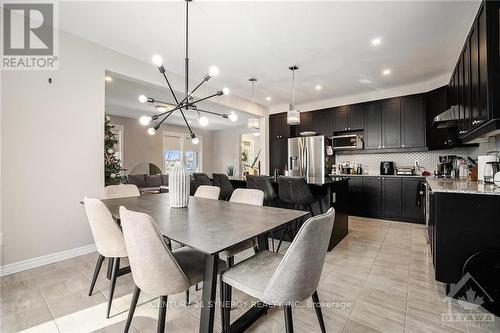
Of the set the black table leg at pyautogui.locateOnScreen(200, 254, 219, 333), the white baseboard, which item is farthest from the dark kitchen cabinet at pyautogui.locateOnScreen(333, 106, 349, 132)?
the white baseboard

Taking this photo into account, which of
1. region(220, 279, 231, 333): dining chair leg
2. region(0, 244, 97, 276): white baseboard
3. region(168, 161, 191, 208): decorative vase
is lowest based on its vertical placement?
region(0, 244, 97, 276): white baseboard

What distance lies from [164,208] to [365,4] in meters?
2.77

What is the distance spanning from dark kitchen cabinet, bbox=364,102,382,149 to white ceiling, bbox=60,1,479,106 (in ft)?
2.76

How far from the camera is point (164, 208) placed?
6.46 feet

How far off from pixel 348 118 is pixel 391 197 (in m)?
1.92

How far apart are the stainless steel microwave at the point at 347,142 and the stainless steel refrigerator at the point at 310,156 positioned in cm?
13

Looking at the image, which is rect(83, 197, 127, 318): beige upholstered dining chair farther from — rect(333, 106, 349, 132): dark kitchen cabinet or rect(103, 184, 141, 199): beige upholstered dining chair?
rect(333, 106, 349, 132): dark kitchen cabinet

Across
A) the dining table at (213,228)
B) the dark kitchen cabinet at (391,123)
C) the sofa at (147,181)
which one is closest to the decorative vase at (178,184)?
the dining table at (213,228)

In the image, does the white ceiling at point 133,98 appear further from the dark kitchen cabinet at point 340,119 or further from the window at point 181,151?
the dark kitchen cabinet at point 340,119

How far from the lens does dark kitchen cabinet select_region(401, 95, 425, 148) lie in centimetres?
422

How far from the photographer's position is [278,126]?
19.6 ft

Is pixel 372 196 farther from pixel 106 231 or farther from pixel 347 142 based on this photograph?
pixel 106 231

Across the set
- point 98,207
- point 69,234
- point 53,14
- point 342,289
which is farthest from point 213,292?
point 53,14

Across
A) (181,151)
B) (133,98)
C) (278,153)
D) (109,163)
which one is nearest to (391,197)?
(278,153)
